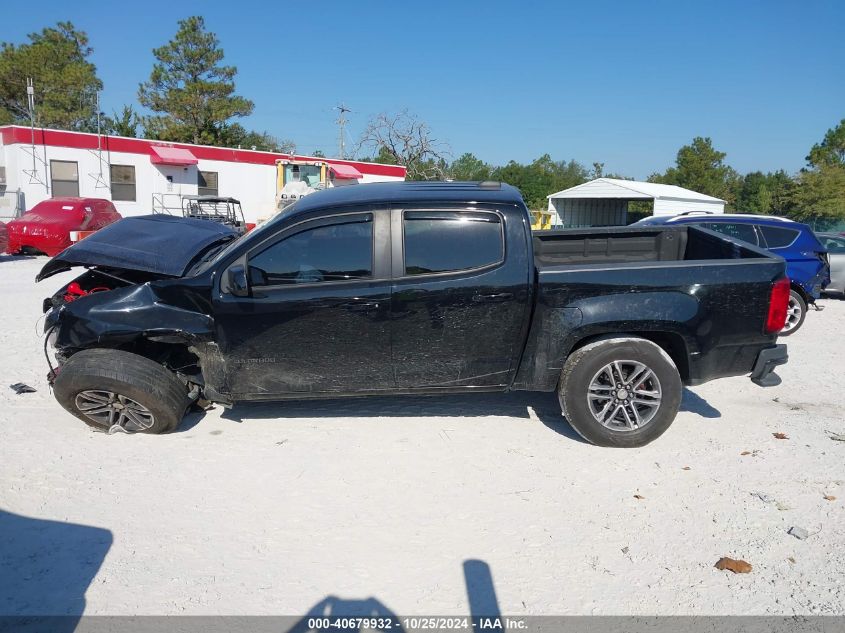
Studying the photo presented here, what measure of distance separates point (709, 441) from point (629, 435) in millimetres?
765

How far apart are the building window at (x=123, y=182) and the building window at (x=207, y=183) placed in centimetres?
304

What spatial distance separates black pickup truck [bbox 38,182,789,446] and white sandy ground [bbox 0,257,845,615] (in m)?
0.44

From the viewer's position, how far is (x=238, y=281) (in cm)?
415

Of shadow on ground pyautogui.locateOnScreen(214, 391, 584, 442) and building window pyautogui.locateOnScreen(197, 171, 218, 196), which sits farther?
building window pyautogui.locateOnScreen(197, 171, 218, 196)

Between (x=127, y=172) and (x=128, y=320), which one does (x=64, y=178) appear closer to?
(x=127, y=172)

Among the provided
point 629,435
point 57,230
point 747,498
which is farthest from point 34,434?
point 57,230

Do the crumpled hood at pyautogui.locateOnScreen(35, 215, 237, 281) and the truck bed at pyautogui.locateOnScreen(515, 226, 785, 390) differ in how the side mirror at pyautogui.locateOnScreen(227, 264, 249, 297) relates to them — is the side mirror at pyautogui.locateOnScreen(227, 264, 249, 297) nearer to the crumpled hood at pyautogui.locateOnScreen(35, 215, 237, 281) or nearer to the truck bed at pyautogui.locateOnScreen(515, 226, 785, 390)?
the crumpled hood at pyautogui.locateOnScreen(35, 215, 237, 281)

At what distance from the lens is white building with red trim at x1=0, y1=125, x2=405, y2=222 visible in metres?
22.7

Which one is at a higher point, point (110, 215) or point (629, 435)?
point (110, 215)

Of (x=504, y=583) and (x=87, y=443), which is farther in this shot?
(x=87, y=443)

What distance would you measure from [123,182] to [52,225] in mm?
11266

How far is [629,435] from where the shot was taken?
4.42 meters

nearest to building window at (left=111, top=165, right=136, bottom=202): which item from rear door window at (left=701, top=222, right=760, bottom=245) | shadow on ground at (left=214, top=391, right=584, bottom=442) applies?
shadow on ground at (left=214, top=391, right=584, bottom=442)

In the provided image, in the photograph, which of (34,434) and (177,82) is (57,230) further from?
(177,82)
